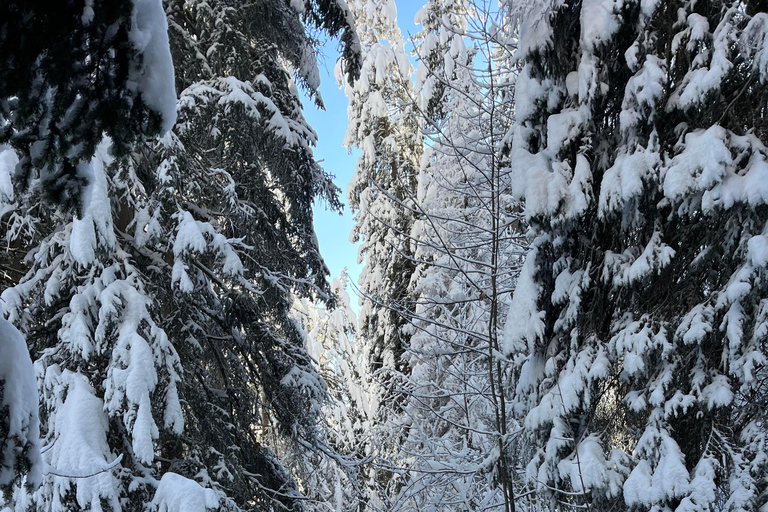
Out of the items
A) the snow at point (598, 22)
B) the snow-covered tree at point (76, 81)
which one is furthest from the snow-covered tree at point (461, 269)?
the snow-covered tree at point (76, 81)

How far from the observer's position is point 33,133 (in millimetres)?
1575

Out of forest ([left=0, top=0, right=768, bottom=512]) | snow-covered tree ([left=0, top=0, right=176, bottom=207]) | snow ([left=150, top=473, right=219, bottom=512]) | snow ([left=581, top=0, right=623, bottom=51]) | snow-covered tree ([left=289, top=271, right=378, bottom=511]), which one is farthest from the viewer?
snow-covered tree ([left=289, top=271, right=378, bottom=511])

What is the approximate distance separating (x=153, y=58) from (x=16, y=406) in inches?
44.1

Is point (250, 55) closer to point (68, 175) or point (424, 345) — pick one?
point (68, 175)

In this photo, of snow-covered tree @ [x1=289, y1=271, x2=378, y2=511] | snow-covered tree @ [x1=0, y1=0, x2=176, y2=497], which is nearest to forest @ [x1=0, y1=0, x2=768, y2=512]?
snow-covered tree @ [x1=0, y1=0, x2=176, y2=497]

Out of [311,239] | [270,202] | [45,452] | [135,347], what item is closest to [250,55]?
[270,202]

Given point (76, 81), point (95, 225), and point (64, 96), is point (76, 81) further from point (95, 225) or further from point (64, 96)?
point (95, 225)

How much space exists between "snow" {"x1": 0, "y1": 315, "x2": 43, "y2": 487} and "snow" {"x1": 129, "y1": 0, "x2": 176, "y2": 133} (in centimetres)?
81

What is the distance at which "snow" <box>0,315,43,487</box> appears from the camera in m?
1.49

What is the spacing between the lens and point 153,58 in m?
1.57

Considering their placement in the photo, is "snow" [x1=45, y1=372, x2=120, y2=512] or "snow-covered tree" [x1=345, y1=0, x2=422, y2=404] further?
"snow-covered tree" [x1=345, y1=0, x2=422, y2=404]

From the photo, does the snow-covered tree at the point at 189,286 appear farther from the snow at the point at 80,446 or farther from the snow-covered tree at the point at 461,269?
the snow-covered tree at the point at 461,269

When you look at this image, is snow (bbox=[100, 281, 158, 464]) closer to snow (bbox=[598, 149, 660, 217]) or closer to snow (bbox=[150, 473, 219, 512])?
snow (bbox=[150, 473, 219, 512])

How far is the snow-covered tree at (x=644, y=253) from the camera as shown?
2.92 meters
